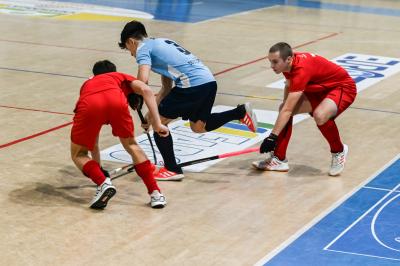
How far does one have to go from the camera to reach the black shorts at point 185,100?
9.81 meters

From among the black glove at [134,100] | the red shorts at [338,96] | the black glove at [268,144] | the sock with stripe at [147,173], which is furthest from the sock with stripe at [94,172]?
the red shorts at [338,96]

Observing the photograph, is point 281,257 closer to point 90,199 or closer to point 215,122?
point 90,199

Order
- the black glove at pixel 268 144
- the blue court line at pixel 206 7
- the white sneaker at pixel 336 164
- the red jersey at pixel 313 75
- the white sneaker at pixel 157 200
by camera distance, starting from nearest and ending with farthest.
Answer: the white sneaker at pixel 157 200, the black glove at pixel 268 144, the red jersey at pixel 313 75, the white sneaker at pixel 336 164, the blue court line at pixel 206 7

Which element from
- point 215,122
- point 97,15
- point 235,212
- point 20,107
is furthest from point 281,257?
point 97,15

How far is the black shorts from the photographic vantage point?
32.2ft

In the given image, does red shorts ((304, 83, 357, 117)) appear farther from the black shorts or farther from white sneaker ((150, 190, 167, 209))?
white sneaker ((150, 190, 167, 209))

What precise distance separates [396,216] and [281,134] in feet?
6.00

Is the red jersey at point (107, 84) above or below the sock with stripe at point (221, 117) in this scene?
above

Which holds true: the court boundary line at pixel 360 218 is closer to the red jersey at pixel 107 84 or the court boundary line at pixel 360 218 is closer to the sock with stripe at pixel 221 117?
the sock with stripe at pixel 221 117

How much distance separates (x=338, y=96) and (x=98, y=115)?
273 cm

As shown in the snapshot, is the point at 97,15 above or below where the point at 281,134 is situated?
below

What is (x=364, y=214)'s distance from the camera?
886cm

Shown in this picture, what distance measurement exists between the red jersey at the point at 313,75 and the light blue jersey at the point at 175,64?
877mm

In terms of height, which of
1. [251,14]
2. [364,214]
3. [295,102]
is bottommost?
[251,14]
